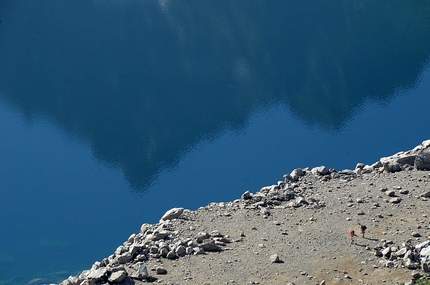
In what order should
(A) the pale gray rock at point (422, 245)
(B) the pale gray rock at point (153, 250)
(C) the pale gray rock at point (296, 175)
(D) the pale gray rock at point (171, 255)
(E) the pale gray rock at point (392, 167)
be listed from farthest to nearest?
1. (C) the pale gray rock at point (296, 175)
2. (E) the pale gray rock at point (392, 167)
3. (B) the pale gray rock at point (153, 250)
4. (D) the pale gray rock at point (171, 255)
5. (A) the pale gray rock at point (422, 245)

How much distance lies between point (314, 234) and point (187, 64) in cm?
2822

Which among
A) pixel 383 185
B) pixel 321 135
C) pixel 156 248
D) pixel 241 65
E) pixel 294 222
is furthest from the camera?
pixel 241 65

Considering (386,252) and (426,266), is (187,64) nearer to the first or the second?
(386,252)

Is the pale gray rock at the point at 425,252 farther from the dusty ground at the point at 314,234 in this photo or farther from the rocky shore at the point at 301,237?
the dusty ground at the point at 314,234

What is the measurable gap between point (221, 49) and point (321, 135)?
1296cm

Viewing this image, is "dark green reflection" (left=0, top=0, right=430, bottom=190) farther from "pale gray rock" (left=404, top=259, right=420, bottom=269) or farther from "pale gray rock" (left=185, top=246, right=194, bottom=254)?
"pale gray rock" (left=404, top=259, right=420, bottom=269)

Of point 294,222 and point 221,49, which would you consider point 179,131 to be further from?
point 294,222

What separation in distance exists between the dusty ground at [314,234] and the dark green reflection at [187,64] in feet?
46.4

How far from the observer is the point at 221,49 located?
162ft

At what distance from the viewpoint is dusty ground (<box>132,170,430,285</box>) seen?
18.9 metres

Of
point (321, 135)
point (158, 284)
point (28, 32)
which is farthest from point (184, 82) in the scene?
point (158, 284)

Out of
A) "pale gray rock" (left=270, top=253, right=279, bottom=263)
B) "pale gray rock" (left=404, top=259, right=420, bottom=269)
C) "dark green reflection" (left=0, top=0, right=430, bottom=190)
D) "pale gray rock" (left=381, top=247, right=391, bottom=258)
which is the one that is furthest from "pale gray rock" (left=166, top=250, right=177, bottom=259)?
"dark green reflection" (left=0, top=0, right=430, bottom=190)

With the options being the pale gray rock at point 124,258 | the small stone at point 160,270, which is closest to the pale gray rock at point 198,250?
the small stone at point 160,270

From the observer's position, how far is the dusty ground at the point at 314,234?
1891 centimetres
